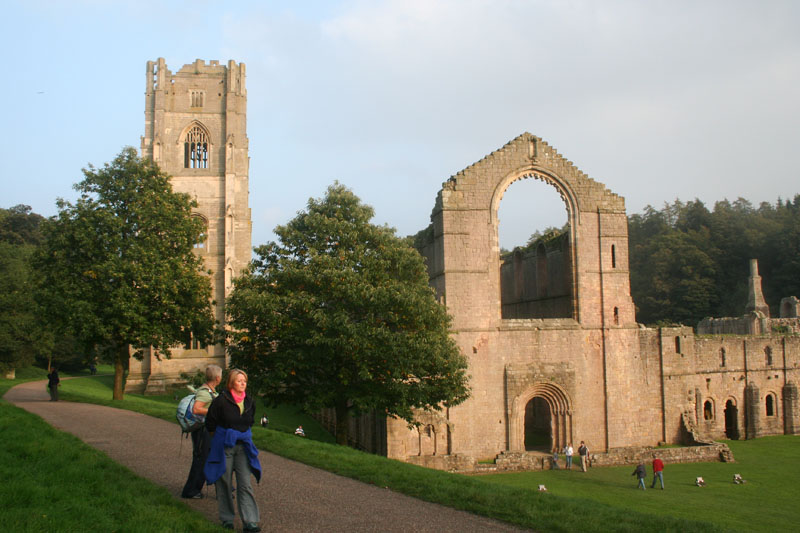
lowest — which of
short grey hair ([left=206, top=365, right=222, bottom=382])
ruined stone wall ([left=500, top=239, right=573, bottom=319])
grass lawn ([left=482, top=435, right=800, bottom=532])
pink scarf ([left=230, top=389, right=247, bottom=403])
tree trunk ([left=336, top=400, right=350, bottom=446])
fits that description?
grass lawn ([left=482, top=435, right=800, bottom=532])

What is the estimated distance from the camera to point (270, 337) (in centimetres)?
2008

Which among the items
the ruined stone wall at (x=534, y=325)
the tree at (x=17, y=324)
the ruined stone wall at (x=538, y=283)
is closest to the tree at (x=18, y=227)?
the tree at (x=17, y=324)

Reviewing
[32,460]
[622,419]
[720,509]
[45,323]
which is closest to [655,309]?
[622,419]

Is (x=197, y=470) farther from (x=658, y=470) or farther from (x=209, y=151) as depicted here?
(x=209, y=151)

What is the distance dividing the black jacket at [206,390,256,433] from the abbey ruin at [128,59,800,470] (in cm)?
1689

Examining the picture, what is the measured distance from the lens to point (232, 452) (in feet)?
23.7

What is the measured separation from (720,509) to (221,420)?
1573 centimetres

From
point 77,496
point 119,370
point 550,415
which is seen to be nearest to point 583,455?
point 550,415

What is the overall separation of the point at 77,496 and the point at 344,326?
11.6m

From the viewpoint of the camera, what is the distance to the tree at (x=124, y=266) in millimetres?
25719

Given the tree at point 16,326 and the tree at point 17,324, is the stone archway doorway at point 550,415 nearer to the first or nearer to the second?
the tree at point 17,324

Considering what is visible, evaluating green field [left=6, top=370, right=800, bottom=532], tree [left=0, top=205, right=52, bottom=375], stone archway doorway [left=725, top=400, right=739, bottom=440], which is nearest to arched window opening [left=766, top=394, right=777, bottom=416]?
green field [left=6, top=370, right=800, bottom=532]

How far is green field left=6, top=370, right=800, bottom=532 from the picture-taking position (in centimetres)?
871

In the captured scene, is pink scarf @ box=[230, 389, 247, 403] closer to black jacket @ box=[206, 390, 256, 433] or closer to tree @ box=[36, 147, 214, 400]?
black jacket @ box=[206, 390, 256, 433]
